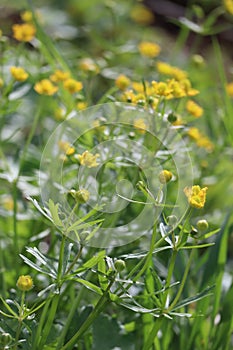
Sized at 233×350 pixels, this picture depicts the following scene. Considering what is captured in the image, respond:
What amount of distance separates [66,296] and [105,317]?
0.12 m

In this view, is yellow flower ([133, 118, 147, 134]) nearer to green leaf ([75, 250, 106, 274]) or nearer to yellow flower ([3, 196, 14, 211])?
green leaf ([75, 250, 106, 274])

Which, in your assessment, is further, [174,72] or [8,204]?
[8,204]

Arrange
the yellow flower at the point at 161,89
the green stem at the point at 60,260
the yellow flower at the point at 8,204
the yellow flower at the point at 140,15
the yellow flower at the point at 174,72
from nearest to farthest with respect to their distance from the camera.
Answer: the green stem at the point at 60,260
the yellow flower at the point at 161,89
the yellow flower at the point at 174,72
the yellow flower at the point at 8,204
the yellow flower at the point at 140,15

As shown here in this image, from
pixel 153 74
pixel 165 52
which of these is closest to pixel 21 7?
pixel 165 52

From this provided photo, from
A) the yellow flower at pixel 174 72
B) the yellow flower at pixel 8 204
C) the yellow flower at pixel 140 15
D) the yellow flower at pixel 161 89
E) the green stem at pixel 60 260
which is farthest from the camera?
the yellow flower at pixel 140 15

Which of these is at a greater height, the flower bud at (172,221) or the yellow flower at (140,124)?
the flower bud at (172,221)

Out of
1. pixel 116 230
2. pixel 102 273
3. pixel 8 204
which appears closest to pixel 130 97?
pixel 116 230

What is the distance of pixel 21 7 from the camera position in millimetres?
2555

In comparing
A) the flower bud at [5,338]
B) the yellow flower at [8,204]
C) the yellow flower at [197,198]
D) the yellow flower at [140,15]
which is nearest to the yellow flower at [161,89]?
the yellow flower at [197,198]

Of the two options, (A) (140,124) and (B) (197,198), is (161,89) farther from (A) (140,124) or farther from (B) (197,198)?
(B) (197,198)

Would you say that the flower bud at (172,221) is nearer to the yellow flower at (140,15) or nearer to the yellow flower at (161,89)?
the yellow flower at (161,89)

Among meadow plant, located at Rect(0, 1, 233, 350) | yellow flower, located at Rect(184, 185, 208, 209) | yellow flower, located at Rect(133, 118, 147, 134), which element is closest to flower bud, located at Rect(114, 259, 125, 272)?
meadow plant, located at Rect(0, 1, 233, 350)

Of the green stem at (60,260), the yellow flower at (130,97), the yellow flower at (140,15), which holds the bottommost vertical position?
the yellow flower at (140,15)

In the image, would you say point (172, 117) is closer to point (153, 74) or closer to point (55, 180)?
point (55, 180)
